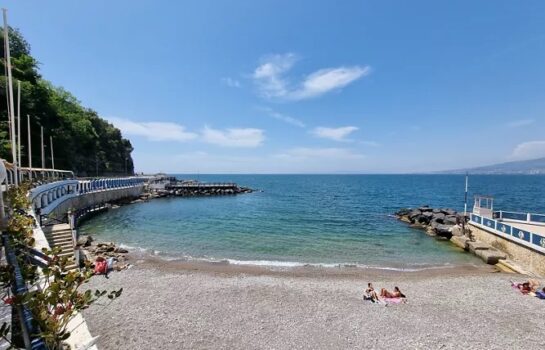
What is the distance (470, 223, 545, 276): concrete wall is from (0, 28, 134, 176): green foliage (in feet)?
171

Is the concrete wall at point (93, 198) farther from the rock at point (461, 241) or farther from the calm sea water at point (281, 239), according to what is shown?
the rock at point (461, 241)

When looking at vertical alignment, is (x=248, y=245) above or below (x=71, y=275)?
below

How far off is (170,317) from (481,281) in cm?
1514

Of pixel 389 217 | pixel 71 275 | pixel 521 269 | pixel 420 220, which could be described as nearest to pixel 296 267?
pixel 521 269

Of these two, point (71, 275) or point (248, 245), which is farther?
point (248, 245)

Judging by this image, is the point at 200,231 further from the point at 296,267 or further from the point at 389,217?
the point at 389,217

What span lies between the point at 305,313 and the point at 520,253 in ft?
50.0

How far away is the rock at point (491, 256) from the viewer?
57.4 ft

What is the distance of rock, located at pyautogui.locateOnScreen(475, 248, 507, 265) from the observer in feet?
57.4

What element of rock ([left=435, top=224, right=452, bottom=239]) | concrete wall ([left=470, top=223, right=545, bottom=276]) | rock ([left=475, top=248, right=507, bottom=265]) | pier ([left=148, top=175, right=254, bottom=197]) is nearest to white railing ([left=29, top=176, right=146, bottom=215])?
pier ([left=148, top=175, right=254, bottom=197])

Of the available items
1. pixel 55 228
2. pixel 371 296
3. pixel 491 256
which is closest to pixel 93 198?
pixel 55 228

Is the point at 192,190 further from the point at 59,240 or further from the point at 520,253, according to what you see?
the point at 520,253

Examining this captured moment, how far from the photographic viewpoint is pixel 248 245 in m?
22.4

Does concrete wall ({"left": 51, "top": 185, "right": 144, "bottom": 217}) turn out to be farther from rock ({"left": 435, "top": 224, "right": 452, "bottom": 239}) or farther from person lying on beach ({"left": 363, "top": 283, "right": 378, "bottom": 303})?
rock ({"left": 435, "top": 224, "right": 452, "bottom": 239})
